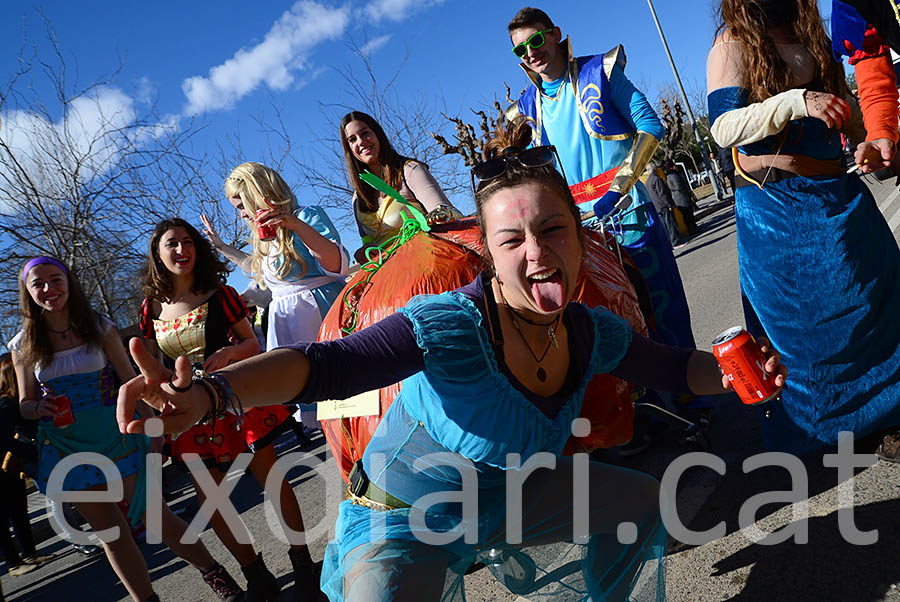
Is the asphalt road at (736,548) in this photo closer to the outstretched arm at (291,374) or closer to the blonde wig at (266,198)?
the outstretched arm at (291,374)

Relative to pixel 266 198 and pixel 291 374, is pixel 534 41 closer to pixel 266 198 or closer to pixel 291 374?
pixel 266 198

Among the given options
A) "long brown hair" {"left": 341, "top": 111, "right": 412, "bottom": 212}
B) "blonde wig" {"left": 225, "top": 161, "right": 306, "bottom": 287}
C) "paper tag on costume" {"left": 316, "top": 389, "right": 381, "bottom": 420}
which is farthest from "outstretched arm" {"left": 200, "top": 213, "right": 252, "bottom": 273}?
"paper tag on costume" {"left": 316, "top": 389, "right": 381, "bottom": 420}

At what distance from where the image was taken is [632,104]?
3.29 metres

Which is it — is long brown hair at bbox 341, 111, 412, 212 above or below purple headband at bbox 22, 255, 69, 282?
below

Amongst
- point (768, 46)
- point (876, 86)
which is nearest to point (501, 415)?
point (768, 46)

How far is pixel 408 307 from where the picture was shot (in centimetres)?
161

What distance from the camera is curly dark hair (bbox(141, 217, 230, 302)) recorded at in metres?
3.26

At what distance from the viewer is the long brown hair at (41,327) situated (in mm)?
3395

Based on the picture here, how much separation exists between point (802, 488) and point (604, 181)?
64.4 inches

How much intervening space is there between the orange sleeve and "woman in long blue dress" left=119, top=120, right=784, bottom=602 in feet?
4.21

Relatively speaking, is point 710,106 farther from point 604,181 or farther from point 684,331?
point 684,331

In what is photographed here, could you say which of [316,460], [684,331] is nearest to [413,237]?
[684,331]

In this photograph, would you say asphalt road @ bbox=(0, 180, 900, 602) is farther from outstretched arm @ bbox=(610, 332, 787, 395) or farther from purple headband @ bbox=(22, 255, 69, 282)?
purple headband @ bbox=(22, 255, 69, 282)

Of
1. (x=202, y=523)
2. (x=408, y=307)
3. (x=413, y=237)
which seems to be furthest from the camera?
(x=202, y=523)
